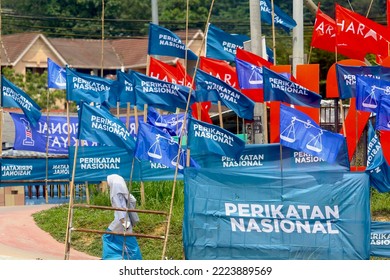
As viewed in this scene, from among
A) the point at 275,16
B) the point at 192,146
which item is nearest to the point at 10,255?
the point at 192,146

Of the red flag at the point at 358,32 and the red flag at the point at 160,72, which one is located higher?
the red flag at the point at 358,32

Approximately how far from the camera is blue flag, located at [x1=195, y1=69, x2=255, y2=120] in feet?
59.3

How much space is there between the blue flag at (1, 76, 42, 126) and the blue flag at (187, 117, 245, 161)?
8.15m

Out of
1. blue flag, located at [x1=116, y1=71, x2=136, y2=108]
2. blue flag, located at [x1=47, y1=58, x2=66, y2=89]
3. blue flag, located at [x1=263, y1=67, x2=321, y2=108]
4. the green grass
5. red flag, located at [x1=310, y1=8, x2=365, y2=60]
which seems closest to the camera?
blue flag, located at [x1=263, y1=67, x2=321, y2=108]

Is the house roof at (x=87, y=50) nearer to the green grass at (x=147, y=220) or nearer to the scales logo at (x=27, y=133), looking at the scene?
the scales logo at (x=27, y=133)

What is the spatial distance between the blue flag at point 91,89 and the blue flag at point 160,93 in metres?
2.87

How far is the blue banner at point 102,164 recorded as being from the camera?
20906 millimetres

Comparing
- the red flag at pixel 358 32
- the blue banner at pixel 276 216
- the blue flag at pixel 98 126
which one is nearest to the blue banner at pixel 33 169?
the red flag at pixel 358 32

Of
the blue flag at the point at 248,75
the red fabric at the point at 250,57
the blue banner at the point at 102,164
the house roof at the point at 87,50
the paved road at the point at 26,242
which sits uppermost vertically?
the house roof at the point at 87,50

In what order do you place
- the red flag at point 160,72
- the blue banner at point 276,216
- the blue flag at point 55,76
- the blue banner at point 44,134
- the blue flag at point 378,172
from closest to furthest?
the blue banner at point 276,216 → the blue flag at point 378,172 → the red flag at point 160,72 → the blue flag at point 55,76 → the blue banner at point 44,134

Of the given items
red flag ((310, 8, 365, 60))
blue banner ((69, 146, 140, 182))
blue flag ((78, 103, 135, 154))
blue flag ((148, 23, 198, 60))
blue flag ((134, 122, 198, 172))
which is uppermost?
red flag ((310, 8, 365, 60))

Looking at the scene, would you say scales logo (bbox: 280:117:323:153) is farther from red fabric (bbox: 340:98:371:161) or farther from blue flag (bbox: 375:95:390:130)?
red fabric (bbox: 340:98:371:161)

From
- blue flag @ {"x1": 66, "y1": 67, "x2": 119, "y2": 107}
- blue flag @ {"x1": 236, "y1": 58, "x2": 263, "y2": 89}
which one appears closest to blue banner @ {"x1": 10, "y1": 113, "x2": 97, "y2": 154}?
blue flag @ {"x1": 66, "y1": 67, "x2": 119, "y2": 107}
